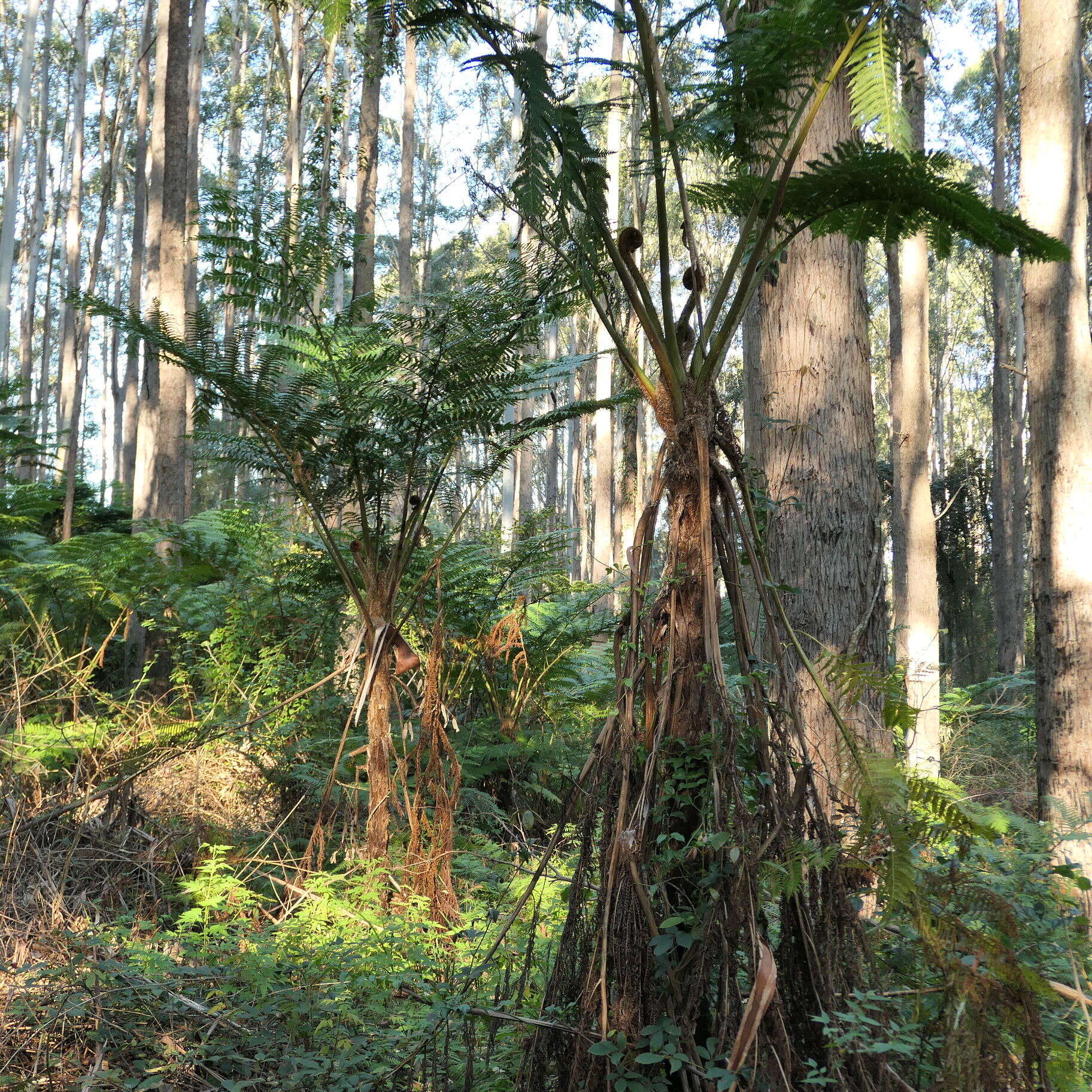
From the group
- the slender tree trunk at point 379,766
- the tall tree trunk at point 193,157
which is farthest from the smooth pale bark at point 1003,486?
the slender tree trunk at point 379,766

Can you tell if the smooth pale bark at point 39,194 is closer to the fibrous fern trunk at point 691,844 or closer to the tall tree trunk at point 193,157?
the tall tree trunk at point 193,157

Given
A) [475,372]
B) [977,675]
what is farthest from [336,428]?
[977,675]

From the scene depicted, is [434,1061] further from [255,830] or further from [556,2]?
[556,2]

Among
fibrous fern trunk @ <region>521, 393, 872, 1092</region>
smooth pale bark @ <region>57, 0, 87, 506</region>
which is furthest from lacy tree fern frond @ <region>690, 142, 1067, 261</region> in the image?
smooth pale bark @ <region>57, 0, 87, 506</region>

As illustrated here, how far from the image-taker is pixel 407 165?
1841 centimetres

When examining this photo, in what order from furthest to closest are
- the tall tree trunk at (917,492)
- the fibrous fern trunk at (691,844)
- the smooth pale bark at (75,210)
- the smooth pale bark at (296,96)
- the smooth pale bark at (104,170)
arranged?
the smooth pale bark at (75,210) < the smooth pale bark at (104,170) < the smooth pale bark at (296,96) < the tall tree trunk at (917,492) < the fibrous fern trunk at (691,844)

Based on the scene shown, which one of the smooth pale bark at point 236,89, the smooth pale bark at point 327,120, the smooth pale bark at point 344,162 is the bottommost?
the smooth pale bark at point 327,120

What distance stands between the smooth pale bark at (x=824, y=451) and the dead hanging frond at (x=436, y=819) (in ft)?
4.94

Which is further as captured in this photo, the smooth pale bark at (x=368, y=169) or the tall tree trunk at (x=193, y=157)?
the tall tree trunk at (x=193, y=157)

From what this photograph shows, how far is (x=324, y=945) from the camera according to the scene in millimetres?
3088

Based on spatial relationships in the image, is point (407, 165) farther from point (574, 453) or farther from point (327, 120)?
point (574, 453)

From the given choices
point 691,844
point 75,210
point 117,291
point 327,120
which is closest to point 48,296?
point 117,291

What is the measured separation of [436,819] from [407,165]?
17.2 m

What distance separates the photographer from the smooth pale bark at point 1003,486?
13805 mm
